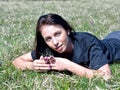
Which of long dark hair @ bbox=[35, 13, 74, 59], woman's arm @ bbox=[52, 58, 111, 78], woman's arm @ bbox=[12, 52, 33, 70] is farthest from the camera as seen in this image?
woman's arm @ bbox=[12, 52, 33, 70]

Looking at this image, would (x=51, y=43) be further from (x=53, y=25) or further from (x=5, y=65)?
(x=5, y=65)

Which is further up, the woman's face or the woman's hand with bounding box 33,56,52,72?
the woman's face

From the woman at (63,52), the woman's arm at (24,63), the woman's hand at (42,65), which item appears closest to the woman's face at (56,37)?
the woman at (63,52)

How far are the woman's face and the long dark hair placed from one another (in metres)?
0.09

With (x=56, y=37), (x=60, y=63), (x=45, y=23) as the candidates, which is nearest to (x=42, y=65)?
(x=60, y=63)

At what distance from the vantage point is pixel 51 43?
5.97 metres

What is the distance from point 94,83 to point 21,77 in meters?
1.26

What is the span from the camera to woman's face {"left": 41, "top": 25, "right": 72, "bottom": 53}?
5.86 m

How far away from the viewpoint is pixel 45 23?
19.8 ft

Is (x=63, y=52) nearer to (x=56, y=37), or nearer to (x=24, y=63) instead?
(x=56, y=37)

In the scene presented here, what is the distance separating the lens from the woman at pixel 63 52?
585 centimetres

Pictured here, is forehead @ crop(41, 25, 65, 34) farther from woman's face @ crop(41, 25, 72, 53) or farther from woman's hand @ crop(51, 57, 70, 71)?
woman's hand @ crop(51, 57, 70, 71)

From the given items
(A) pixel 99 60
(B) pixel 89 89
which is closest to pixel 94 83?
(B) pixel 89 89

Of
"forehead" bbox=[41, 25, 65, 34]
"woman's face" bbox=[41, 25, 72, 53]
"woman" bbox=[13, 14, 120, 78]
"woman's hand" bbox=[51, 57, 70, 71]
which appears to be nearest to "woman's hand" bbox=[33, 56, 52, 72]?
"woman" bbox=[13, 14, 120, 78]
